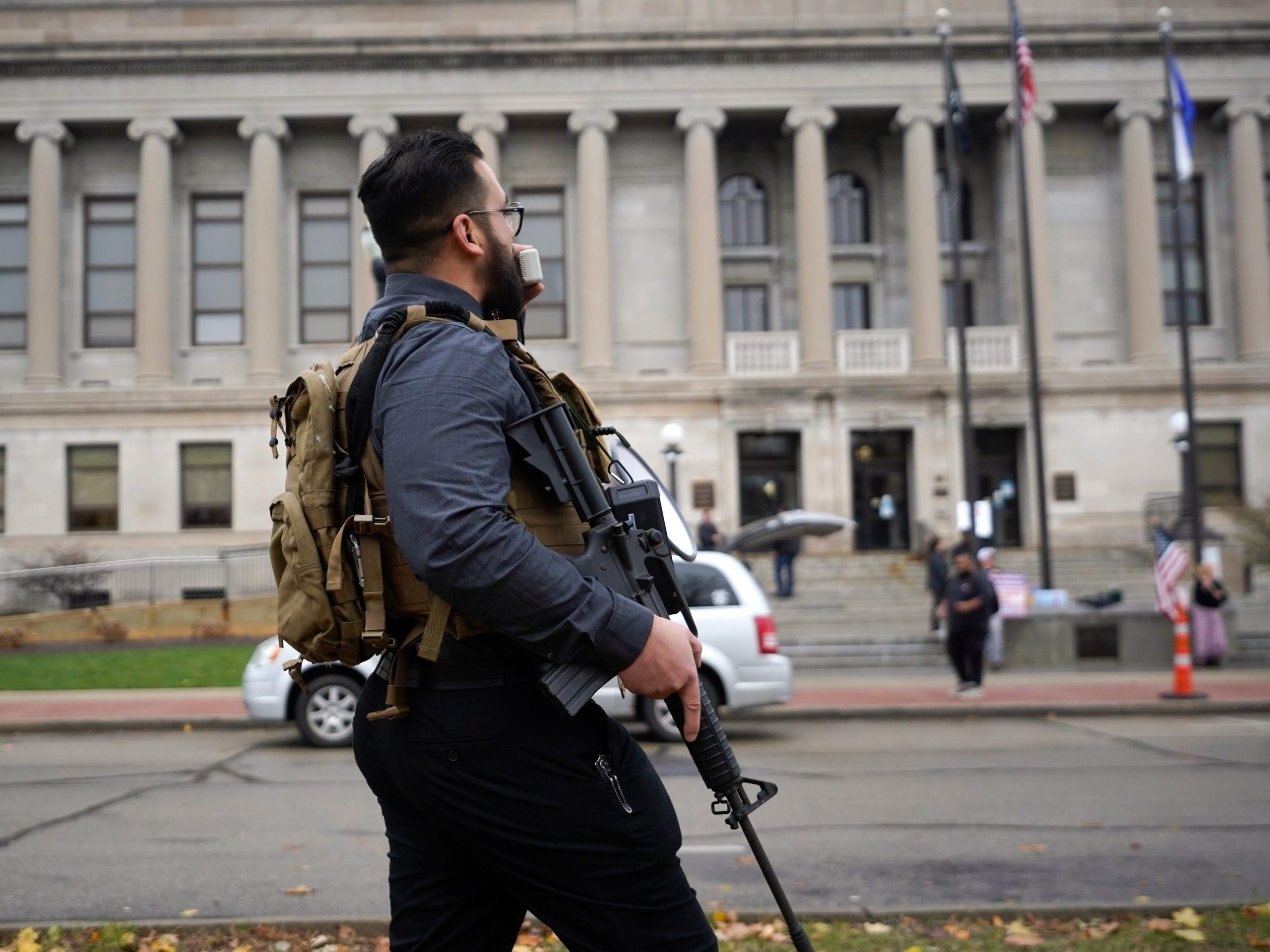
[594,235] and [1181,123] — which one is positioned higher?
[594,235]

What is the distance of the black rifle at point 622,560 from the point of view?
91.7 inches

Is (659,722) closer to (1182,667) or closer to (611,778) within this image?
(1182,667)

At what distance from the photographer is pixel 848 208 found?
136 feet

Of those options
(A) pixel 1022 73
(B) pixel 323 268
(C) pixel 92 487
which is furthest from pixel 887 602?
(C) pixel 92 487

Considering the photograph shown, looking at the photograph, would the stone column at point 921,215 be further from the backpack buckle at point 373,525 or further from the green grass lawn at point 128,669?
the backpack buckle at point 373,525

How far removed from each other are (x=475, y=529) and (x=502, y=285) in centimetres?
71

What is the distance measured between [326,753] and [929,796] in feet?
18.5

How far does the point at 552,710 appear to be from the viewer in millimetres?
2389

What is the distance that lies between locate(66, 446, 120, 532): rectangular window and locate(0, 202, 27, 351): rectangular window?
477 centimetres

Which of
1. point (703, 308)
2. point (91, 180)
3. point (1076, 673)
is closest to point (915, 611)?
point (1076, 673)

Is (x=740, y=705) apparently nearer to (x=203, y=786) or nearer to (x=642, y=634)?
(x=203, y=786)

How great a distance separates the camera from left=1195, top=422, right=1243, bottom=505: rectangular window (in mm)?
37469

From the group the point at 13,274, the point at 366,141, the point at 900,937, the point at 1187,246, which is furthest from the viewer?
the point at 1187,246

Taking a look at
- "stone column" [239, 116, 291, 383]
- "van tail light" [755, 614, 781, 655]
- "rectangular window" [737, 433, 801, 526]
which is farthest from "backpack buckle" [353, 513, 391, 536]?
"stone column" [239, 116, 291, 383]
